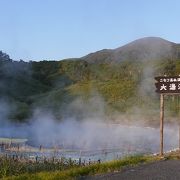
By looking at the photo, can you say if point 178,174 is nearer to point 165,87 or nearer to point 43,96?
point 165,87

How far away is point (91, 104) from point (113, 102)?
3.44m

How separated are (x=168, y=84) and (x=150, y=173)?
5.22m

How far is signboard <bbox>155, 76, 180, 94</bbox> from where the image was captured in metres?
16.3

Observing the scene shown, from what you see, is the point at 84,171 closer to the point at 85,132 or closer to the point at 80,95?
the point at 85,132

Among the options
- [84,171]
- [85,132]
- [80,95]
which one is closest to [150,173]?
[84,171]

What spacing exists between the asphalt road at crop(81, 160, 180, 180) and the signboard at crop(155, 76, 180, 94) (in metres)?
3.15

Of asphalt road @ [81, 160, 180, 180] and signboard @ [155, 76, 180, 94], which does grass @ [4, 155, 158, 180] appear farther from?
signboard @ [155, 76, 180, 94]

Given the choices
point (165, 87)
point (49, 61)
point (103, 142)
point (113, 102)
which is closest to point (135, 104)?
point (113, 102)

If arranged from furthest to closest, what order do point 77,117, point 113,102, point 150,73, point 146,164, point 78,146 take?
1. point 150,73
2. point 113,102
3. point 77,117
4. point 78,146
5. point 146,164

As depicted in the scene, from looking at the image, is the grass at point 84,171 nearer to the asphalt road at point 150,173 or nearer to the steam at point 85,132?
the asphalt road at point 150,173

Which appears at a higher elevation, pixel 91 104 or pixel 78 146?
pixel 91 104

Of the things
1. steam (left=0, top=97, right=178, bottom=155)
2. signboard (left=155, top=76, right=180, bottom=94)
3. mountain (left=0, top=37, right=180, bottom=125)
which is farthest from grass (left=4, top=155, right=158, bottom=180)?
mountain (left=0, top=37, right=180, bottom=125)

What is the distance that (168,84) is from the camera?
54.3 ft

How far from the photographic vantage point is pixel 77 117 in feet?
206
